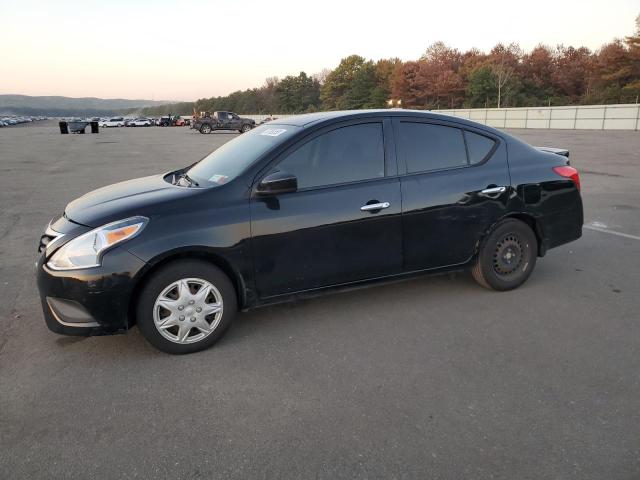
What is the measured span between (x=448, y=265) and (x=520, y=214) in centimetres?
84

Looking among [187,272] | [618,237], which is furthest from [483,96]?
[187,272]

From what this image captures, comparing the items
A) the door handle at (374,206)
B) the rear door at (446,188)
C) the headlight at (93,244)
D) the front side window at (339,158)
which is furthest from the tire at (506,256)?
the headlight at (93,244)

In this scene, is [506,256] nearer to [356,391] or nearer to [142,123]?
[356,391]

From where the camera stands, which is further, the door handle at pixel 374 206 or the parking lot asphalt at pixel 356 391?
the door handle at pixel 374 206

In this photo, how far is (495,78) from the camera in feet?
218

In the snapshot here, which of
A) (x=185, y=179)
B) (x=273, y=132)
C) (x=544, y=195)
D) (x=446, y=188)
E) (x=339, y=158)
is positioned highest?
(x=273, y=132)

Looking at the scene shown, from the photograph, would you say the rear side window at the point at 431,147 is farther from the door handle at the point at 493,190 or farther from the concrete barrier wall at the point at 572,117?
the concrete barrier wall at the point at 572,117

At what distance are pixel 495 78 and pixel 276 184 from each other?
70.0 meters

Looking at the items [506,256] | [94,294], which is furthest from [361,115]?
[94,294]

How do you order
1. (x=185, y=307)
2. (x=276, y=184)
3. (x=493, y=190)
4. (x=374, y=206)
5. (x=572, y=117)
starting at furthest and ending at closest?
(x=572, y=117), (x=493, y=190), (x=374, y=206), (x=276, y=184), (x=185, y=307)

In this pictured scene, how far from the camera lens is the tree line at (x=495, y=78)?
185 feet

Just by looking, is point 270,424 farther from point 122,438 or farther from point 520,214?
point 520,214

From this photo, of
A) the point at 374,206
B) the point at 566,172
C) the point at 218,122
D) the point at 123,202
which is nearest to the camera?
the point at 123,202

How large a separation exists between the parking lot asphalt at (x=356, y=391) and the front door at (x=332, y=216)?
1.55 ft
